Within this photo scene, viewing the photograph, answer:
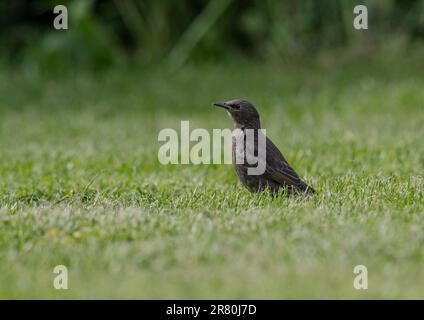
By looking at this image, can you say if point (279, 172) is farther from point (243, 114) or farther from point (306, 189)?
point (243, 114)

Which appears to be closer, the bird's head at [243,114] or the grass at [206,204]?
the grass at [206,204]

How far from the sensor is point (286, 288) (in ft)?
12.5

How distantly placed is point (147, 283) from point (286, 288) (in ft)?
2.19

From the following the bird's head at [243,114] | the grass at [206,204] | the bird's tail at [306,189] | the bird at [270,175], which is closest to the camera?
the grass at [206,204]

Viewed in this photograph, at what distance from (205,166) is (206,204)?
2.13 meters

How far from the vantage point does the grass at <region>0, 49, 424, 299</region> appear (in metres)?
3.97

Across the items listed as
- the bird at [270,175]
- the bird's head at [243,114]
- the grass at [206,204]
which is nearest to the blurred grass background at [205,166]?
the grass at [206,204]

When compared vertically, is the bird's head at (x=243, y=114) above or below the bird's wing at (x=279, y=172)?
above

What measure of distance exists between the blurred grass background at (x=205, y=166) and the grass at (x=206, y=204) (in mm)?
15

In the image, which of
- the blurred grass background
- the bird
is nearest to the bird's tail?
the bird

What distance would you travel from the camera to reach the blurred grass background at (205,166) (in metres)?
4.09

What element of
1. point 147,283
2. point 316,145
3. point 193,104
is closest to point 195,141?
point 316,145

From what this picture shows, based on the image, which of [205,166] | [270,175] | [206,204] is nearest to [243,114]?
[270,175]

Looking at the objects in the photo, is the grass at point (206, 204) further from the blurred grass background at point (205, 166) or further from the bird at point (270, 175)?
the bird at point (270, 175)
